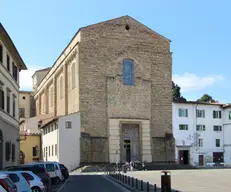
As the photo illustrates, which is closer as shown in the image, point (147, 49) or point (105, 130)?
point (105, 130)

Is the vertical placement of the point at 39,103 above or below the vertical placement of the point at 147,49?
below

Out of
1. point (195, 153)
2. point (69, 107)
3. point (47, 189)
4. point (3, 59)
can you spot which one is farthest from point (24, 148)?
point (47, 189)

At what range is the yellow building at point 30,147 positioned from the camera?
231ft

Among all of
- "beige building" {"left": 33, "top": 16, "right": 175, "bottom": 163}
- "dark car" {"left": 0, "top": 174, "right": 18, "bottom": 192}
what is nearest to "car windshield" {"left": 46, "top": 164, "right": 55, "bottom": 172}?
"dark car" {"left": 0, "top": 174, "right": 18, "bottom": 192}

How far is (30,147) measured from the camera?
73125 mm

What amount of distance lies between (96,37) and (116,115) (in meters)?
11.2

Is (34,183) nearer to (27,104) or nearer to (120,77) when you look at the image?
(120,77)

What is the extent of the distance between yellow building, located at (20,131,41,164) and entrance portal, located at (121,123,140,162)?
55.6ft

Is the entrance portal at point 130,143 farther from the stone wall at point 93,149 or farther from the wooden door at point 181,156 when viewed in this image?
the wooden door at point 181,156

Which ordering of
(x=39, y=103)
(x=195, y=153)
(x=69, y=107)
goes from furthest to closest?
(x=39, y=103), (x=195, y=153), (x=69, y=107)

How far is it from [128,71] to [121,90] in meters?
3.21

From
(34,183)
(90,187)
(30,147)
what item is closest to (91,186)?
(90,187)

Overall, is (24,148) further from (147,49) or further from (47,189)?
(47,189)

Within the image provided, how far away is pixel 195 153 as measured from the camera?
69062 millimetres
